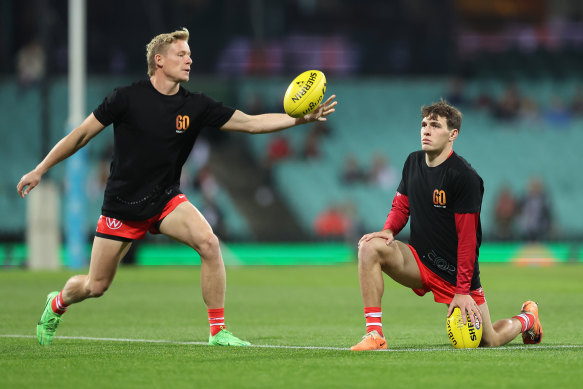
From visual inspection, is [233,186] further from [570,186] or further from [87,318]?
[87,318]

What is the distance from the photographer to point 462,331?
8.07 m

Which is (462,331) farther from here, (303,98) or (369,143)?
(369,143)

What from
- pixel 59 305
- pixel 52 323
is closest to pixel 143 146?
pixel 59 305

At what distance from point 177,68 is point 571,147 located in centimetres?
2578

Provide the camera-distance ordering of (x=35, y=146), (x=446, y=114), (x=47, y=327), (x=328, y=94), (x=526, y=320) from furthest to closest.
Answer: (x=328, y=94)
(x=35, y=146)
(x=47, y=327)
(x=526, y=320)
(x=446, y=114)

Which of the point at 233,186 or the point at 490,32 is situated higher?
the point at 490,32

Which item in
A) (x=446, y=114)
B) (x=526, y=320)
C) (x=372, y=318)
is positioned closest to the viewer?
(x=372, y=318)

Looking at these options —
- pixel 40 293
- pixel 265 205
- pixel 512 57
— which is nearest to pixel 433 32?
pixel 512 57

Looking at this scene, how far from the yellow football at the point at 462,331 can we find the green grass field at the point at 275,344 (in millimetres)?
128

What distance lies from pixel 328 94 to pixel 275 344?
24256mm

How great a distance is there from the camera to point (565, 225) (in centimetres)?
3070

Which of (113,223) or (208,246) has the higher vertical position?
(113,223)

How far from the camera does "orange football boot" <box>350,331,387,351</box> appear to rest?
7969 millimetres

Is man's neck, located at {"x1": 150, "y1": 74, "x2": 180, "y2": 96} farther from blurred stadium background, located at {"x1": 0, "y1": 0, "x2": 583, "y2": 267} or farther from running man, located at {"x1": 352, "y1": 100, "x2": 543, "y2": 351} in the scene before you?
blurred stadium background, located at {"x1": 0, "y1": 0, "x2": 583, "y2": 267}
